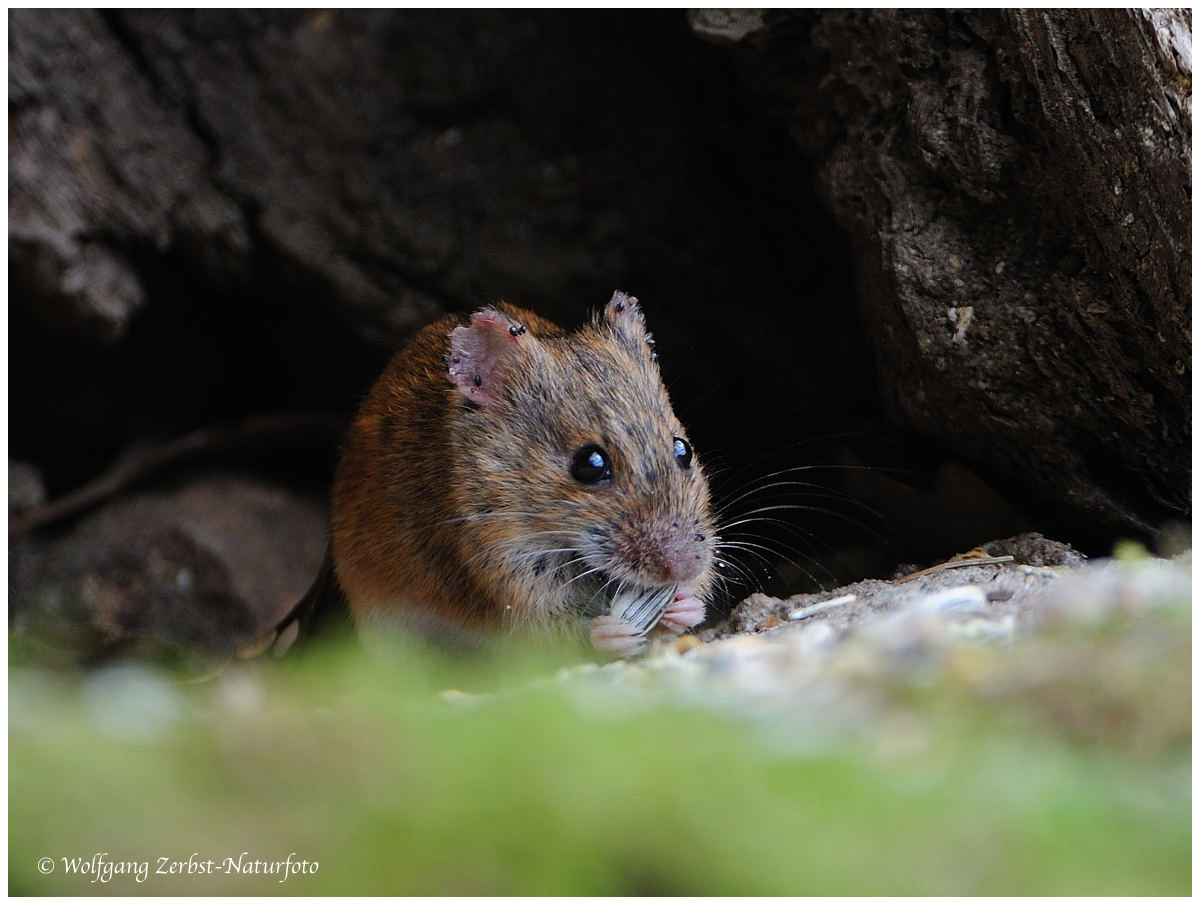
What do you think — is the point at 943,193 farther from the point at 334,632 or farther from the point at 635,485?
the point at 334,632

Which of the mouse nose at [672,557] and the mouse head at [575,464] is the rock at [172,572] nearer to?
the mouse head at [575,464]

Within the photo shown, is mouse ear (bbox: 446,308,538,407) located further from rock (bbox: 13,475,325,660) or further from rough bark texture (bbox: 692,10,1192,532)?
rock (bbox: 13,475,325,660)

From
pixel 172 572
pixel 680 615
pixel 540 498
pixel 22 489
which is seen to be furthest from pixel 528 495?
pixel 22 489

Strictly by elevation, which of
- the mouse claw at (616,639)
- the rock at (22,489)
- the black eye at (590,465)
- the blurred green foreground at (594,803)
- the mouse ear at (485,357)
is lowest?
the rock at (22,489)

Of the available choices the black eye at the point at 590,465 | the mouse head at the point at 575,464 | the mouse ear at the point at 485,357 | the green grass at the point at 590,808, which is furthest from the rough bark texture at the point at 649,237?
the green grass at the point at 590,808

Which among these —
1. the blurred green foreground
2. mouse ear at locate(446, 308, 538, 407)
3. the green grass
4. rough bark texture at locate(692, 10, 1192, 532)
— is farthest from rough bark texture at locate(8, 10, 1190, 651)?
the green grass

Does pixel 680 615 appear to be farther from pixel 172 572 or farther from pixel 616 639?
pixel 172 572
